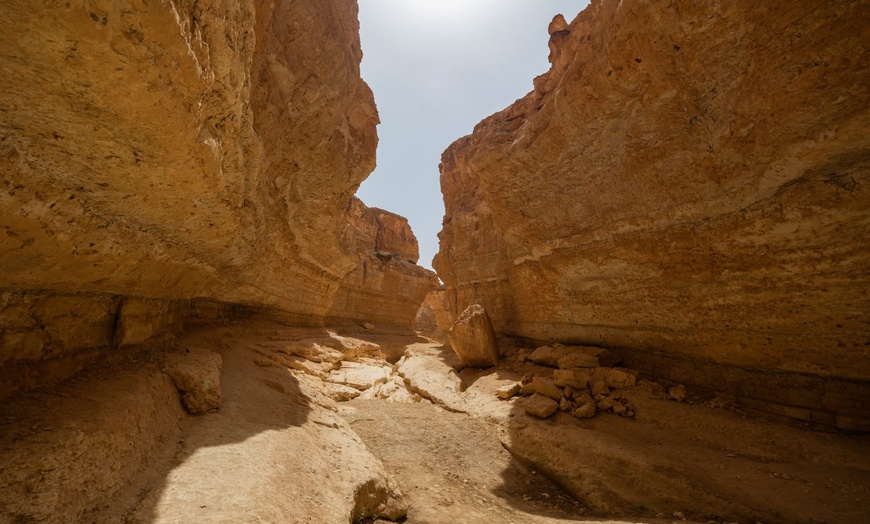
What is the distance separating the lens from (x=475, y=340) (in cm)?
1045

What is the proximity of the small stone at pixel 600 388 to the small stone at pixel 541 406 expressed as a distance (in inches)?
33.6

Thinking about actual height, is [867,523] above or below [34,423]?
below

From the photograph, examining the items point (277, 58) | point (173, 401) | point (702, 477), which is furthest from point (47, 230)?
point (702, 477)

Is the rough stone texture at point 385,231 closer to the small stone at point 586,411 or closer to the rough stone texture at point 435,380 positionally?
the rough stone texture at point 435,380

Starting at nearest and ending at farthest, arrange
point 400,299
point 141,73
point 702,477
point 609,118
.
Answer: point 141,73 → point 702,477 → point 609,118 → point 400,299

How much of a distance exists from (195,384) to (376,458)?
2.63m

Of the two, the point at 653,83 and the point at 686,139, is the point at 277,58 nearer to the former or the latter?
the point at 653,83

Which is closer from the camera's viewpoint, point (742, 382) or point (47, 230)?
point (47, 230)

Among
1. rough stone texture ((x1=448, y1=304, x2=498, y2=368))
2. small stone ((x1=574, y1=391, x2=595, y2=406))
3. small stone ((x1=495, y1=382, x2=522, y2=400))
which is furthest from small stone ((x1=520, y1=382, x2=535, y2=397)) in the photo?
rough stone texture ((x1=448, y1=304, x2=498, y2=368))

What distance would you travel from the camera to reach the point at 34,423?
103 inches

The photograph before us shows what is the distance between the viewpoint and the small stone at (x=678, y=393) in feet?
21.1

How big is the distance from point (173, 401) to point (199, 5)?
3.96 metres

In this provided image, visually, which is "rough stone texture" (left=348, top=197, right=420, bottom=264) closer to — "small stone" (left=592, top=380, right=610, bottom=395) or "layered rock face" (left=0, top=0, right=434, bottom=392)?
"layered rock face" (left=0, top=0, right=434, bottom=392)

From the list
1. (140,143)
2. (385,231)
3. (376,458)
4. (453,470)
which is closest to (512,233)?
(453,470)
